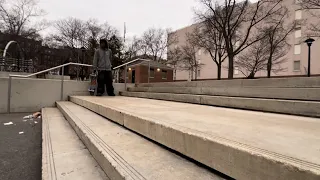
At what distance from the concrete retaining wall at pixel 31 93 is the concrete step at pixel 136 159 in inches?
204

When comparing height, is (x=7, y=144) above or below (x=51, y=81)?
below

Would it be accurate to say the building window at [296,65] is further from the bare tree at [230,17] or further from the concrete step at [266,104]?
the concrete step at [266,104]

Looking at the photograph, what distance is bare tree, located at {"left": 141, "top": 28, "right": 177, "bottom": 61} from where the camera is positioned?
28.8 metres

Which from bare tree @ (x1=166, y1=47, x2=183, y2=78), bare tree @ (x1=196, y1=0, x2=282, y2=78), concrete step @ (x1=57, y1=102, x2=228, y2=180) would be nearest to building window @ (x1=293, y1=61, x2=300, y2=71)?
bare tree @ (x1=196, y1=0, x2=282, y2=78)

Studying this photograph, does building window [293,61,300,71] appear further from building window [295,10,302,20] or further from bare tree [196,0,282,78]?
→ bare tree [196,0,282,78]

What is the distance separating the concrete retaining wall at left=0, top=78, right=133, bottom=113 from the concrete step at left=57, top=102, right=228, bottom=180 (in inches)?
204

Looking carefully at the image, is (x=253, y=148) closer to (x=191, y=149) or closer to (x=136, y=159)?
(x=191, y=149)

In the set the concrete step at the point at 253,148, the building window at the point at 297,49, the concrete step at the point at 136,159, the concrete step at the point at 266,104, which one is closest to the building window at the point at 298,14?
the building window at the point at 297,49

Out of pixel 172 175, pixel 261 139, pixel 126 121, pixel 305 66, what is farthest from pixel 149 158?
pixel 305 66

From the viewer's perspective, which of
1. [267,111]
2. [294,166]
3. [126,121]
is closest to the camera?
[294,166]

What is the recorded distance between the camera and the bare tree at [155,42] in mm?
28781

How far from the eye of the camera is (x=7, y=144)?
2.96 metres

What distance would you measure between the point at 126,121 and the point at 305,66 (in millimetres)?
27252

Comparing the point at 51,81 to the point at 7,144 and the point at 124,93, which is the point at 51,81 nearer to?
the point at 124,93
